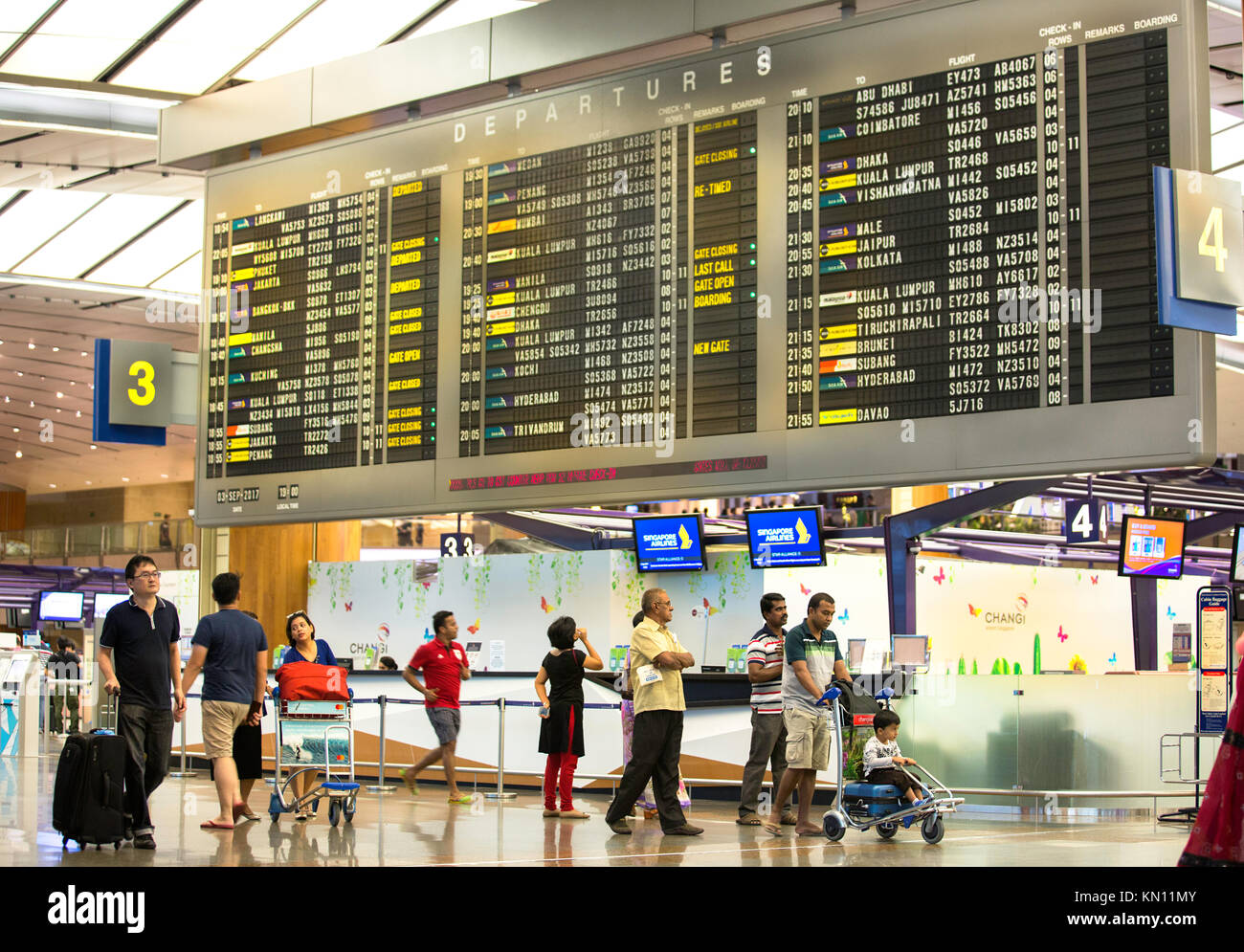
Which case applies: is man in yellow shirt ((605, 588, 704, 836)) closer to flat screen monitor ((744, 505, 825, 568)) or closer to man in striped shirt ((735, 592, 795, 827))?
man in striped shirt ((735, 592, 795, 827))

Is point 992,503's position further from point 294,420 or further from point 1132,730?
point 294,420

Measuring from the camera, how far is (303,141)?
1161cm

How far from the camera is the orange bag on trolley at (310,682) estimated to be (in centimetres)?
1112

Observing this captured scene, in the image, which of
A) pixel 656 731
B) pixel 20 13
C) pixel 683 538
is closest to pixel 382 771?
pixel 683 538

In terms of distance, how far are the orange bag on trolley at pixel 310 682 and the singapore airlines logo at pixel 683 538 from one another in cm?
558

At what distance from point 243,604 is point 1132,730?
1062 cm

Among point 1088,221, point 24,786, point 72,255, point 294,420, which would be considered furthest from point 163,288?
point 1088,221

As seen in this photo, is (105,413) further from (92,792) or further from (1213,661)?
(1213,661)

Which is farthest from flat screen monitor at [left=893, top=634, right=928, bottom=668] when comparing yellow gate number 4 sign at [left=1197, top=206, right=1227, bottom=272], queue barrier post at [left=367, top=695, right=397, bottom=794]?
yellow gate number 4 sign at [left=1197, top=206, right=1227, bottom=272]

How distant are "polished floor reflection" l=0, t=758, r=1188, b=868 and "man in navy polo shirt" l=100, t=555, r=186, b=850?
0.53 metres

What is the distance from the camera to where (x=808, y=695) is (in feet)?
33.7

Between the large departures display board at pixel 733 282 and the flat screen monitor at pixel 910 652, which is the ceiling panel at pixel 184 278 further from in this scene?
the flat screen monitor at pixel 910 652

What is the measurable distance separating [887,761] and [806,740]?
577 millimetres

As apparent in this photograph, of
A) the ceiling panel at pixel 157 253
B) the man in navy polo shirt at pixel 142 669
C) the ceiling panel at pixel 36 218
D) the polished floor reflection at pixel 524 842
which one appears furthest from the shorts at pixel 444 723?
the ceiling panel at pixel 36 218
